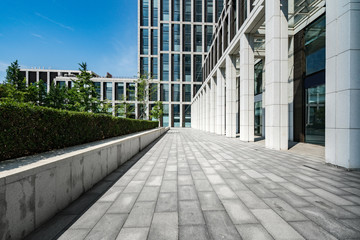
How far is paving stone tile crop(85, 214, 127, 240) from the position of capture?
233 centimetres

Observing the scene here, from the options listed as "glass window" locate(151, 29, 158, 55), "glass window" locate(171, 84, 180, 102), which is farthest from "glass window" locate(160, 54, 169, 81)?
"glass window" locate(171, 84, 180, 102)

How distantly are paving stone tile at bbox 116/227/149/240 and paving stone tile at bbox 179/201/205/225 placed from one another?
64cm

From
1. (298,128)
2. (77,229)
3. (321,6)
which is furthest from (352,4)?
(77,229)

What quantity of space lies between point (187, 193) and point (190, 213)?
0.82 m

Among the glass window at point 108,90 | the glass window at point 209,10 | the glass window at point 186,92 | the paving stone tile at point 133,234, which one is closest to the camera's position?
the paving stone tile at point 133,234

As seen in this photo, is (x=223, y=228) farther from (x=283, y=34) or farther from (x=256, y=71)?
(x=256, y=71)

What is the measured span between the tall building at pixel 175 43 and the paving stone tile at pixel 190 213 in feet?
142

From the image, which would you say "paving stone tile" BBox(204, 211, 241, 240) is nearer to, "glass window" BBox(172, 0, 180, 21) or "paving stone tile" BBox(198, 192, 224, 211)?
"paving stone tile" BBox(198, 192, 224, 211)

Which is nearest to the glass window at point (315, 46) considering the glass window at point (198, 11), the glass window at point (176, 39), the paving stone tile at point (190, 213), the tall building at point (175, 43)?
the paving stone tile at point (190, 213)

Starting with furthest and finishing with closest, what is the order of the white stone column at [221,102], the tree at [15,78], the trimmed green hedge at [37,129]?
1. the tree at [15,78]
2. the white stone column at [221,102]
3. the trimmed green hedge at [37,129]

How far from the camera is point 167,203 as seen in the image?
3.28 metres

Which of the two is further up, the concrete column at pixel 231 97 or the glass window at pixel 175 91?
the glass window at pixel 175 91

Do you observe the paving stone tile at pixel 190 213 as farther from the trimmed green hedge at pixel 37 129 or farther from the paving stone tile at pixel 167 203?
the trimmed green hedge at pixel 37 129

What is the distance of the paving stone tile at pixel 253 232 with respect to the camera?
7.54ft
